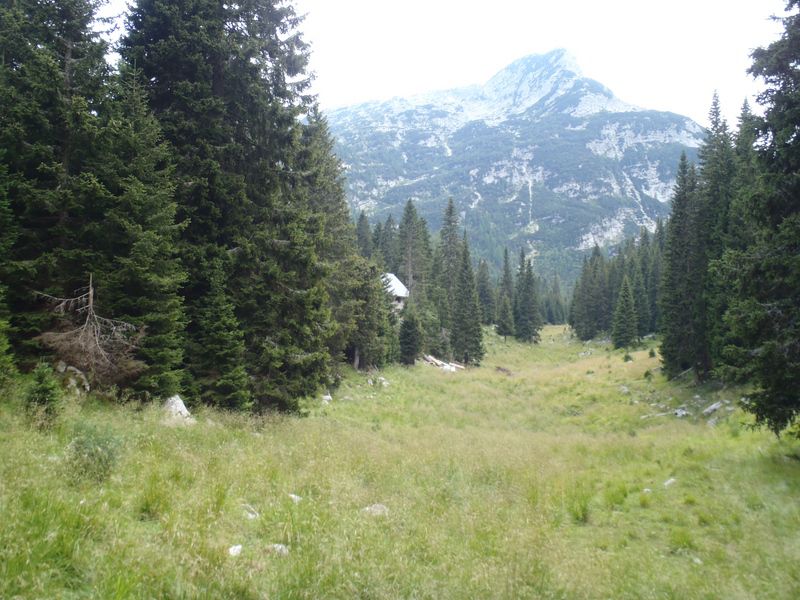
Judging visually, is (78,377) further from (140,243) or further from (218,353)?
(218,353)

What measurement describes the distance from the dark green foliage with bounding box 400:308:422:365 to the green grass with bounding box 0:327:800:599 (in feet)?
93.9

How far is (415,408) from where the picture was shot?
25.3 m

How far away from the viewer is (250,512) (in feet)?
21.3

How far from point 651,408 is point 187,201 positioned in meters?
26.5

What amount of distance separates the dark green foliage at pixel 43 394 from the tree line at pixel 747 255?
15.0 meters

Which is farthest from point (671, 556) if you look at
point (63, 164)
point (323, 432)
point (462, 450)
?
point (63, 164)

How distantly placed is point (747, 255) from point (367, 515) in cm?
1159

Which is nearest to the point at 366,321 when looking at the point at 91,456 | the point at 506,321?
the point at 91,456

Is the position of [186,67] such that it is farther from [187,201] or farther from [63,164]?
[63,164]

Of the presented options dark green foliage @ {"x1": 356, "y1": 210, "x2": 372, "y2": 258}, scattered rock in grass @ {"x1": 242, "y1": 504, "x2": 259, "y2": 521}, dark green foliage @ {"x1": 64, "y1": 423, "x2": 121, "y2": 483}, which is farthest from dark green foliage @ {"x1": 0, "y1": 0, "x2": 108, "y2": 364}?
dark green foliage @ {"x1": 356, "y1": 210, "x2": 372, "y2": 258}

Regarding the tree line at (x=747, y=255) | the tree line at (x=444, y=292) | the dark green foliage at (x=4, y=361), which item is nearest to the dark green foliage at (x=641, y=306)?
the tree line at (x=444, y=292)

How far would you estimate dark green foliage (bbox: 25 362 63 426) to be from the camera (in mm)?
7707

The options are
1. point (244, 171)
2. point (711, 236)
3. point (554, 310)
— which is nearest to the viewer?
point (244, 171)

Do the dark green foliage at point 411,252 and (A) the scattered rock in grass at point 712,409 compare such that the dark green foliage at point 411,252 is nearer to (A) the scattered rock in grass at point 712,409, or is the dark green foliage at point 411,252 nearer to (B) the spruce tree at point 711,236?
(B) the spruce tree at point 711,236
